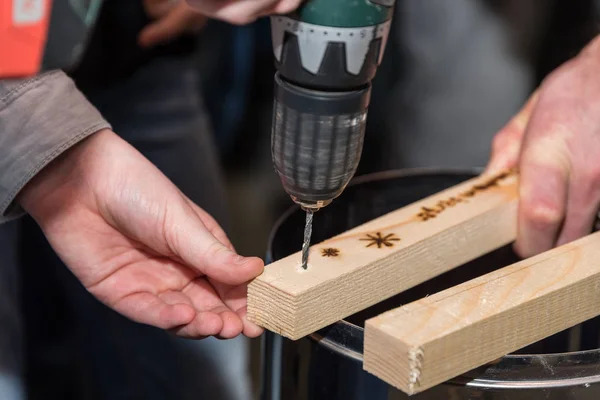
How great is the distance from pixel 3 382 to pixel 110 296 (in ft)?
0.60

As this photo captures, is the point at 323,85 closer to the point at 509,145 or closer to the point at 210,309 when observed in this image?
the point at 210,309

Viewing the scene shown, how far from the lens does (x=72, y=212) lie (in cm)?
96

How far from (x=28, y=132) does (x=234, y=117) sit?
140 centimetres

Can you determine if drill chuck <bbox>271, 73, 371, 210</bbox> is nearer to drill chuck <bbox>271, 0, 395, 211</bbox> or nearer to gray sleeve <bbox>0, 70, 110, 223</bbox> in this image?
drill chuck <bbox>271, 0, 395, 211</bbox>

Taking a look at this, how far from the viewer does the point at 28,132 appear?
0.89m

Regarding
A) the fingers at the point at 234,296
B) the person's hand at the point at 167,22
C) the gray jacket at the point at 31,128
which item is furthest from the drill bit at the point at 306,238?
the person's hand at the point at 167,22

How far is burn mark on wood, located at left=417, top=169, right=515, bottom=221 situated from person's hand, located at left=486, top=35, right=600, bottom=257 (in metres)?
0.04

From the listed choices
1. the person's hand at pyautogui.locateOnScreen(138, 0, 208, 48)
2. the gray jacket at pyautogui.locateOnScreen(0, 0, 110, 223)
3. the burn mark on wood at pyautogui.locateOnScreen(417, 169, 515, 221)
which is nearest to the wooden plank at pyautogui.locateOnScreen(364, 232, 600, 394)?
the burn mark on wood at pyautogui.locateOnScreen(417, 169, 515, 221)

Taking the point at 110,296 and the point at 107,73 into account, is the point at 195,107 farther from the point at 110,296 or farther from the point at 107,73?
the point at 110,296

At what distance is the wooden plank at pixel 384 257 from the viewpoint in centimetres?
78

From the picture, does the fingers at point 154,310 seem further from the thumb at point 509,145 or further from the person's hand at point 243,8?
the thumb at point 509,145

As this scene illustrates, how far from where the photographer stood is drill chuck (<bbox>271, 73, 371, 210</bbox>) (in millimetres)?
690

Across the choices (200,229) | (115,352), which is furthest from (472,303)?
(115,352)

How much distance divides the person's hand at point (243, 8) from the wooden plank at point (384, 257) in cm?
23
